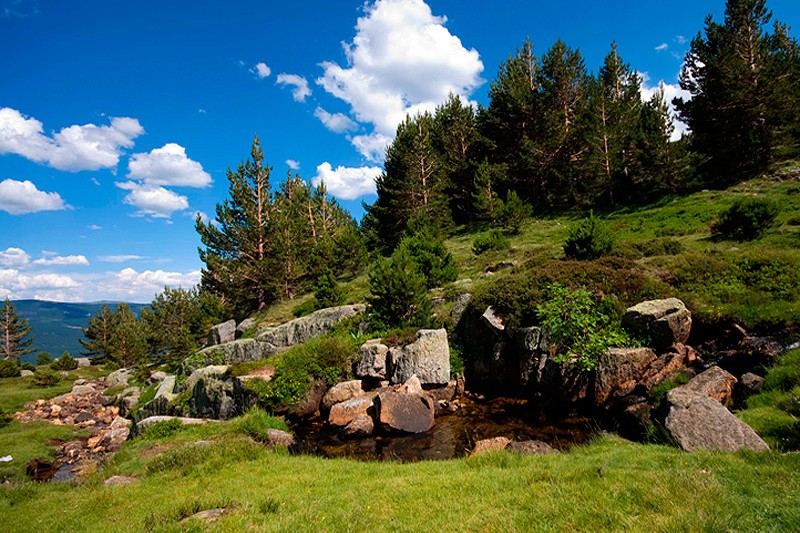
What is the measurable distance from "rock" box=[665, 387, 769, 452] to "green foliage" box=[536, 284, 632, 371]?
366 cm

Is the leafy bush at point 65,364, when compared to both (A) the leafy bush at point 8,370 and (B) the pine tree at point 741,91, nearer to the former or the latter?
(A) the leafy bush at point 8,370

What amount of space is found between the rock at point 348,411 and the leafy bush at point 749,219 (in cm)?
2016

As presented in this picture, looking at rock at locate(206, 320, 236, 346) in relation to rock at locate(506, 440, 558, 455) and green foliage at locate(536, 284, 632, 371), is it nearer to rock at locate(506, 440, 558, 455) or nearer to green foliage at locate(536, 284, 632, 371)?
green foliage at locate(536, 284, 632, 371)

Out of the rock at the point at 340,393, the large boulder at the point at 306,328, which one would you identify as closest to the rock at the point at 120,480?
the rock at the point at 340,393

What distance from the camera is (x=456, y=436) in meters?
11.3

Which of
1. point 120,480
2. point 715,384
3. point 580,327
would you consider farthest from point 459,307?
point 120,480

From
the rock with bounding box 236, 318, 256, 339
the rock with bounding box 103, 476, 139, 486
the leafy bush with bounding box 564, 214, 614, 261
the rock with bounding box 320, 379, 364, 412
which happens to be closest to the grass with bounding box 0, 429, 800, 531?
the rock with bounding box 103, 476, 139, 486

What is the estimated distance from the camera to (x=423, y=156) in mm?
44938

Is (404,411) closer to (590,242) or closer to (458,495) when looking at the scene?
(458,495)

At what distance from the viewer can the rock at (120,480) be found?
→ 911cm

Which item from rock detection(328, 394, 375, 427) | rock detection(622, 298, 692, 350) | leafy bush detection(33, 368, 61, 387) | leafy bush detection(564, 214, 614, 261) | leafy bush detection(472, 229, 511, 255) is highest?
leafy bush detection(472, 229, 511, 255)

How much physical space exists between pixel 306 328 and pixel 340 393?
285 inches

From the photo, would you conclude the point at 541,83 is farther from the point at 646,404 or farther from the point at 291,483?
the point at 291,483

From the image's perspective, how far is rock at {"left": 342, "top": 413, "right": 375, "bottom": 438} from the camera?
39.9 feet
